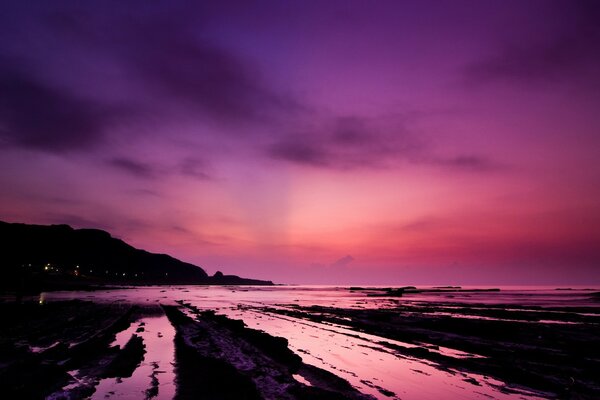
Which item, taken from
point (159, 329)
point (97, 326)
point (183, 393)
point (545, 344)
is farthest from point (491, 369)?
point (97, 326)

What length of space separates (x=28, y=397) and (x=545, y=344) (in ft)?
53.0

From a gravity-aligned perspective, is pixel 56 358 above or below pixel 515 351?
below

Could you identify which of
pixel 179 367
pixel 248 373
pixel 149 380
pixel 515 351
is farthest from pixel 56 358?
pixel 515 351

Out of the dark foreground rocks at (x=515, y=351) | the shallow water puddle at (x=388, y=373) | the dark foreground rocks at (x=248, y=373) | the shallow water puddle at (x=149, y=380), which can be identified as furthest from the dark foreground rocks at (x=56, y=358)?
the dark foreground rocks at (x=515, y=351)

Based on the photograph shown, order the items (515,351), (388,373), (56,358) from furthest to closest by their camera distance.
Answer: (515,351) → (56,358) → (388,373)

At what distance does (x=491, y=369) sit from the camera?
390 inches

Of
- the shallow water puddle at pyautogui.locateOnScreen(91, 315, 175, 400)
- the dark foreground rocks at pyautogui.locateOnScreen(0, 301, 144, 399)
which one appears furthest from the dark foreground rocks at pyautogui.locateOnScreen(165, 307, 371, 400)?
the dark foreground rocks at pyautogui.locateOnScreen(0, 301, 144, 399)

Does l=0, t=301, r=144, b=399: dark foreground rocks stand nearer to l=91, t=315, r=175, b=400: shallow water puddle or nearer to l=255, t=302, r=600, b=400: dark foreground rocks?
l=91, t=315, r=175, b=400: shallow water puddle

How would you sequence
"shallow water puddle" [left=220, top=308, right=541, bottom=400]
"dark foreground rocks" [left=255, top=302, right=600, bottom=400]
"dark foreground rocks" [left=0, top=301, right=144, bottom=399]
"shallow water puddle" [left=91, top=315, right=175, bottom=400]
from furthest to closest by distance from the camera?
"dark foreground rocks" [left=255, top=302, right=600, bottom=400]
"shallow water puddle" [left=220, top=308, right=541, bottom=400]
"dark foreground rocks" [left=0, top=301, right=144, bottom=399]
"shallow water puddle" [left=91, top=315, right=175, bottom=400]

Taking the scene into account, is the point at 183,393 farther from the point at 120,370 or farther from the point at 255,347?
the point at 255,347

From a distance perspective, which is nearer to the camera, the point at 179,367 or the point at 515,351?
the point at 179,367

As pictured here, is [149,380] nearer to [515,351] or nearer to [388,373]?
[388,373]

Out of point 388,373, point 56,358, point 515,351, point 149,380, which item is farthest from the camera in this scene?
point 515,351

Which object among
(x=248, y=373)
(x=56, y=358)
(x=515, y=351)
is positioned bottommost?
(x=56, y=358)
